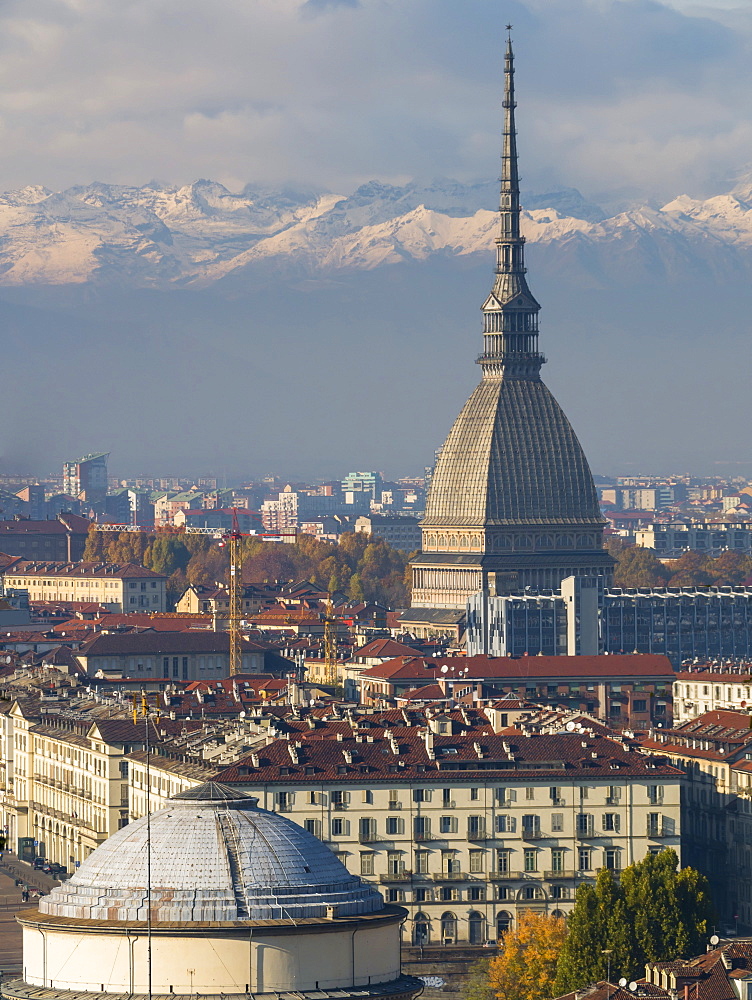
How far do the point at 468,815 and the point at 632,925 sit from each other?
54.5ft

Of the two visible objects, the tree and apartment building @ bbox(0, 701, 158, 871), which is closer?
the tree

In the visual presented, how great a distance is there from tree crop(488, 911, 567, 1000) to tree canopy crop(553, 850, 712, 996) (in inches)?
30.7

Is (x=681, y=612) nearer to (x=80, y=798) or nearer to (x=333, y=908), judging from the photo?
(x=80, y=798)

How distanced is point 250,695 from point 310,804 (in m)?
41.6

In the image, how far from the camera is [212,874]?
32344 millimetres

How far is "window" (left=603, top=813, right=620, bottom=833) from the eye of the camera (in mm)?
81938

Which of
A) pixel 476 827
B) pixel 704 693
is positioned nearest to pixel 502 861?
pixel 476 827

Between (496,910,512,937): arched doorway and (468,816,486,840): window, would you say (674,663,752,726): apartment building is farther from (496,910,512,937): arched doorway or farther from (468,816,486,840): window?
(496,910,512,937): arched doorway

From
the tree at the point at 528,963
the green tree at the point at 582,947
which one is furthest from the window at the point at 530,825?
the green tree at the point at 582,947

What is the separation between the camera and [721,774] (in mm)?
88062

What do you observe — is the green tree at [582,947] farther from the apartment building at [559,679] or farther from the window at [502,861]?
the apartment building at [559,679]

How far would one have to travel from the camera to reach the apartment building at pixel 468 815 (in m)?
80.1

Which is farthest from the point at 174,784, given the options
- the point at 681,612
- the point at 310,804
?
the point at 681,612

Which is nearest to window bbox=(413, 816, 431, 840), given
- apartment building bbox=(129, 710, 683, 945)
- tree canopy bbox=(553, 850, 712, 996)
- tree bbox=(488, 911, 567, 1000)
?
apartment building bbox=(129, 710, 683, 945)
